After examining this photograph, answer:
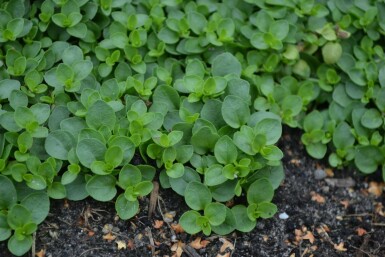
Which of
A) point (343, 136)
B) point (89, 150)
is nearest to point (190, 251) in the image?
point (89, 150)

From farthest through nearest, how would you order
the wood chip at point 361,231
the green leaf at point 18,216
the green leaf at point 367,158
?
the green leaf at point 367,158
the wood chip at point 361,231
the green leaf at point 18,216

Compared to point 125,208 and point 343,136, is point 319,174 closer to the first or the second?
point 343,136

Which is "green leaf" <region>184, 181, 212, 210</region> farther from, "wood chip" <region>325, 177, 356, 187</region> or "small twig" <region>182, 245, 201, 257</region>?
"wood chip" <region>325, 177, 356, 187</region>

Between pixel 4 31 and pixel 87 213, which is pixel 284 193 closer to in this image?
pixel 87 213

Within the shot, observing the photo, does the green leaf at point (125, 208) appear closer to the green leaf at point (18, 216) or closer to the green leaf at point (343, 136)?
the green leaf at point (18, 216)

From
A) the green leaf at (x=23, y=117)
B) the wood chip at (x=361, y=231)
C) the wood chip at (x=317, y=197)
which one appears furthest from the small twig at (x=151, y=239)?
the wood chip at (x=361, y=231)

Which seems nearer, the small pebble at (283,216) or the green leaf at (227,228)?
the green leaf at (227,228)
